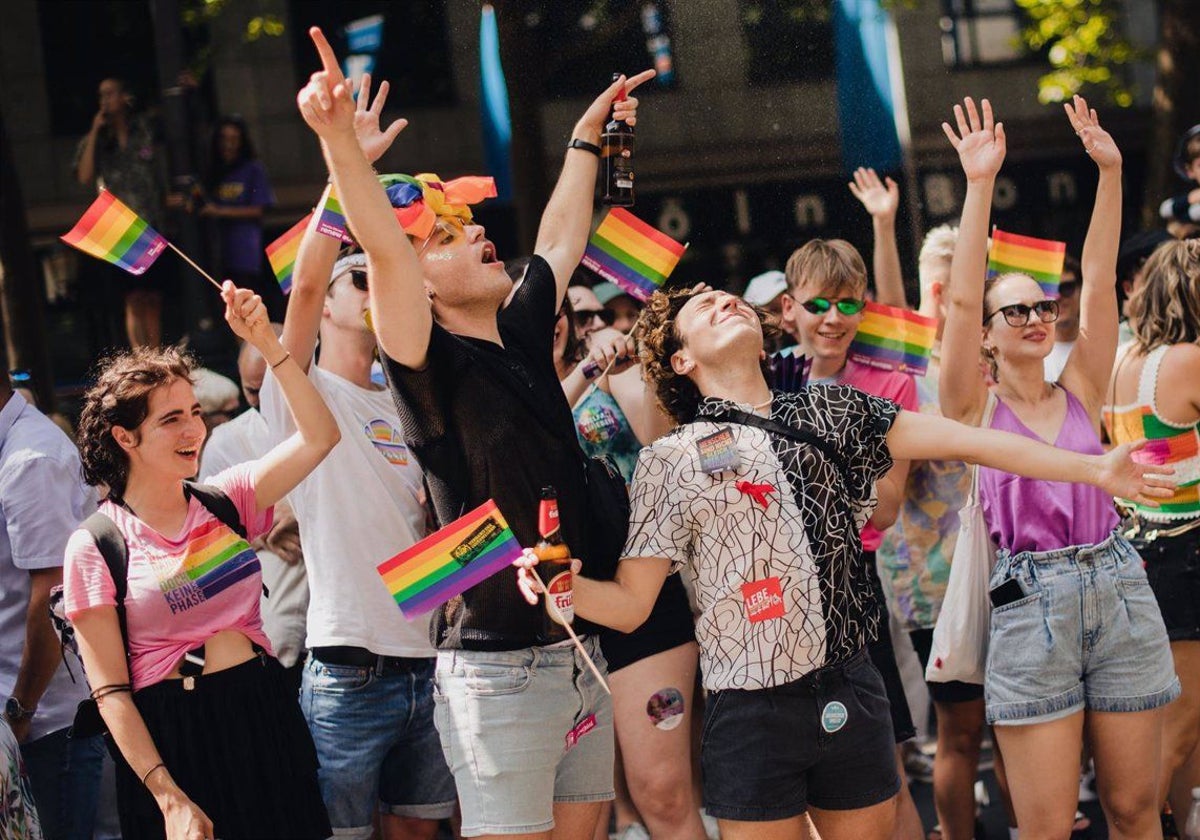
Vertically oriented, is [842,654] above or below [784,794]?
above

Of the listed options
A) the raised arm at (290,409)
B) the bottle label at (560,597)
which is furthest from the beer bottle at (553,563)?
the raised arm at (290,409)

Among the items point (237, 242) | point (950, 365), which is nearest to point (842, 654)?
point (950, 365)

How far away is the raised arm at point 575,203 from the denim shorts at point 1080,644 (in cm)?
156

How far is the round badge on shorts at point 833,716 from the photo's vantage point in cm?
363

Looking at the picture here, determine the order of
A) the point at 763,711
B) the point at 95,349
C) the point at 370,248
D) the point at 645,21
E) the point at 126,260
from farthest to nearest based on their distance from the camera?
the point at 95,349
the point at 645,21
the point at 126,260
the point at 763,711
the point at 370,248

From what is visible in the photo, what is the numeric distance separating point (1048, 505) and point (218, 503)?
229 centimetres

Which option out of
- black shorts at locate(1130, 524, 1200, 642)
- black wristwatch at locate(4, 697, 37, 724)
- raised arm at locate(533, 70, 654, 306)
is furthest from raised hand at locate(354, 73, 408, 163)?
black shorts at locate(1130, 524, 1200, 642)

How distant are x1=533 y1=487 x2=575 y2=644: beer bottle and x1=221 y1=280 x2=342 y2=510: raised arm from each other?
2.68ft

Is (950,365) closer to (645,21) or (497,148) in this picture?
(645,21)

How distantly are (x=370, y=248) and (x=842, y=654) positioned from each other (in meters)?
1.50

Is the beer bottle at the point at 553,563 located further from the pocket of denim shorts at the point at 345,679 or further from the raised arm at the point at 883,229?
the raised arm at the point at 883,229

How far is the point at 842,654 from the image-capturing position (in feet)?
12.1

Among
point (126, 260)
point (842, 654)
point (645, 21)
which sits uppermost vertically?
point (645, 21)

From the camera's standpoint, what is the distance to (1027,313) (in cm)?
442
